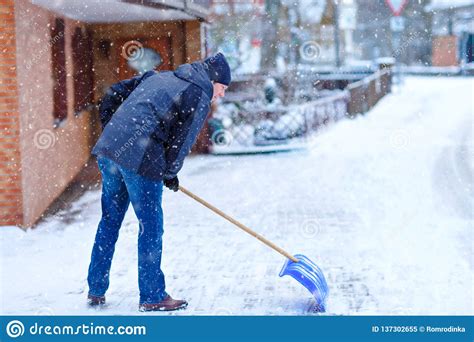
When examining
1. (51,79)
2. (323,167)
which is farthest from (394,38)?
(51,79)

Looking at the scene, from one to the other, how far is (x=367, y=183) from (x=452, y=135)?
393 centimetres

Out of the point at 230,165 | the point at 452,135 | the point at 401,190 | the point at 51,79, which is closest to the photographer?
the point at 51,79

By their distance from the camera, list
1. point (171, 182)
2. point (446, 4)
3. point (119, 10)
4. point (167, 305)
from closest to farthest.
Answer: point (171, 182), point (167, 305), point (119, 10), point (446, 4)

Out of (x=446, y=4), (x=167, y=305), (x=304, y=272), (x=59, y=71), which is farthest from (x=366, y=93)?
(x=167, y=305)

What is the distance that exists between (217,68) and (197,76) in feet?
0.43

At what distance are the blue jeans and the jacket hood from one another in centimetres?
59

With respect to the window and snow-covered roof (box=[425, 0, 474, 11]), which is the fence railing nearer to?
snow-covered roof (box=[425, 0, 474, 11])

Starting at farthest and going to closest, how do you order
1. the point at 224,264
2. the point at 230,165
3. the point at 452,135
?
the point at 452,135 → the point at 230,165 → the point at 224,264

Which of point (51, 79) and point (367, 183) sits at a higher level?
point (51, 79)

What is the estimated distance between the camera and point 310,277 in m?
5.11

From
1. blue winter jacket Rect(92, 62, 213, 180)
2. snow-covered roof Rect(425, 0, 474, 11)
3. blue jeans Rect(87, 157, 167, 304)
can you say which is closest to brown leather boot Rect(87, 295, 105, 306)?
blue jeans Rect(87, 157, 167, 304)

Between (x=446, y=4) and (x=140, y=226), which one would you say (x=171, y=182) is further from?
(x=446, y=4)
